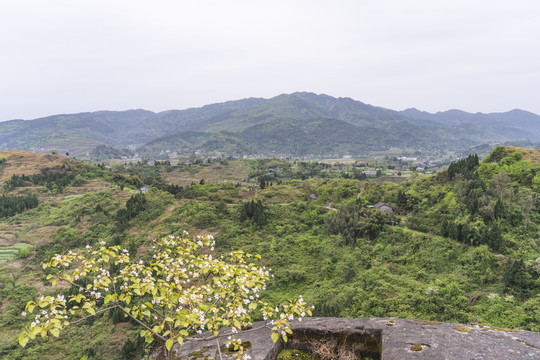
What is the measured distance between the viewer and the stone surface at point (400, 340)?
5984 mm

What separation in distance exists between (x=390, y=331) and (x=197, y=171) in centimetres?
10836

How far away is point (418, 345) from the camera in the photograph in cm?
648

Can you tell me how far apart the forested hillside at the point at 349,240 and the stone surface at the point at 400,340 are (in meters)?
8.89

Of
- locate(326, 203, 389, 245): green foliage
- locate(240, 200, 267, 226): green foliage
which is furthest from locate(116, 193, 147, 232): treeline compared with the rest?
locate(326, 203, 389, 245): green foliage

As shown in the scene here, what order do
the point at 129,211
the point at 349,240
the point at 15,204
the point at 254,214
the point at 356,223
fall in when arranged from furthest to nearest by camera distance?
1. the point at 15,204
2. the point at 129,211
3. the point at 254,214
4. the point at 356,223
5. the point at 349,240

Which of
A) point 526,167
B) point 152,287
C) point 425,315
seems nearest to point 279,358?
point 152,287

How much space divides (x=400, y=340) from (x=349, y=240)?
20104 millimetres

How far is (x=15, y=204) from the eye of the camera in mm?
43156

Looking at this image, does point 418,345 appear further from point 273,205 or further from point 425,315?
point 273,205

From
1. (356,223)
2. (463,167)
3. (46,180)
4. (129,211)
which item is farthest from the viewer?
(46,180)

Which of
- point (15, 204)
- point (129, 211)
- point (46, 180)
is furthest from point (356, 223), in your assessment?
point (46, 180)

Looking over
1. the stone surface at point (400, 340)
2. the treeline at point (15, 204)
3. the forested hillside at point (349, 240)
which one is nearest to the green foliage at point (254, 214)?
the forested hillside at point (349, 240)

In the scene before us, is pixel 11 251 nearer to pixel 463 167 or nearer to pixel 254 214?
pixel 254 214

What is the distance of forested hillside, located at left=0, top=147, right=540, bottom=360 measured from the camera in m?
16.4
